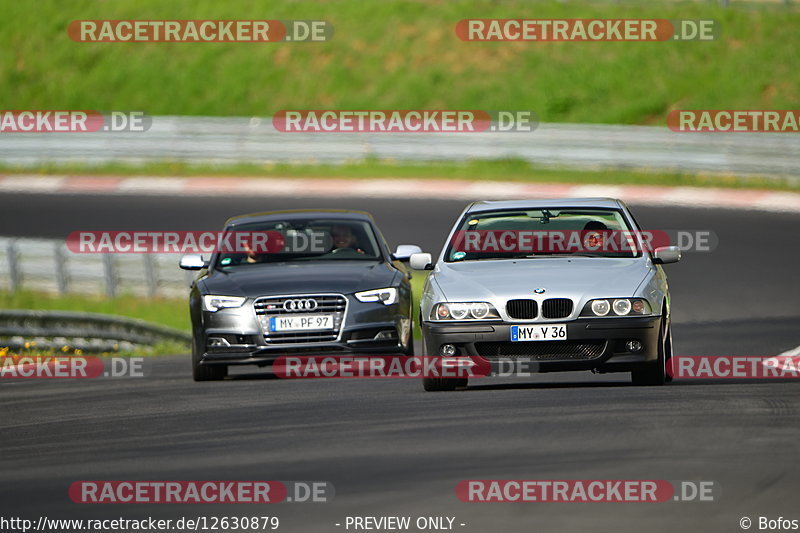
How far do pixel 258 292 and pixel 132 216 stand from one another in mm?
17542

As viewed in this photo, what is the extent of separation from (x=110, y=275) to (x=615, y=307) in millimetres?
13310

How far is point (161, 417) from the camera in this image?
11.5 m

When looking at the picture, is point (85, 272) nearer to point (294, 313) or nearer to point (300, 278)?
point (300, 278)

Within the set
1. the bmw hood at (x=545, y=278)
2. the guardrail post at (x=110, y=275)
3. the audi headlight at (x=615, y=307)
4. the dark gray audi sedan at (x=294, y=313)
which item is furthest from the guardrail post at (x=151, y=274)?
the audi headlight at (x=615, y=307)

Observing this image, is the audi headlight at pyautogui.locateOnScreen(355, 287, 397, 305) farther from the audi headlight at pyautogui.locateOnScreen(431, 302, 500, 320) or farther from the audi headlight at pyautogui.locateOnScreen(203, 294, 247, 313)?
the audi headlight at pyautogui.locateOnScreen(431, 302, 500, 320)

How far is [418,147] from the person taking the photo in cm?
3484

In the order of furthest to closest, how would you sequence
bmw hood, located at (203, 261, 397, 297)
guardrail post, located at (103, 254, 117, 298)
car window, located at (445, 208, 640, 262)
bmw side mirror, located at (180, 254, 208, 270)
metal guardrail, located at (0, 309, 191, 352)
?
guardrail post, located at (103, 254, 117, 298) < metal guardrail, located at (0, 309, 191, 352) < bmw side mirror, located at (180, 254, 208, 270) < bmw hood, located at (203, 261, 397, 297) < car window, located at (445, 208, 640, 262)

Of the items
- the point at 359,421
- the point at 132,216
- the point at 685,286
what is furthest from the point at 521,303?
the point at 132,216

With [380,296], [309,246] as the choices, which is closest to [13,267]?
[309,246]

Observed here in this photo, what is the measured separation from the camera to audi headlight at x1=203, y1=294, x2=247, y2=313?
13266 millimetres

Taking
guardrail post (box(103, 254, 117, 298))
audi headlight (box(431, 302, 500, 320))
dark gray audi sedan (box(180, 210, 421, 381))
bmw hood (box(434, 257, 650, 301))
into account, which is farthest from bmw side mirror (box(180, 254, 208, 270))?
guardrail post (box(103, 254, 117, 298))

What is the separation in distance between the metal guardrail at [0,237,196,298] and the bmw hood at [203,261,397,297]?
29.1 ft

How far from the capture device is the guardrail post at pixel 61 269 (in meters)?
23.8

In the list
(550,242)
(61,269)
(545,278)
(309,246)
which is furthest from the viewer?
(61,269)
